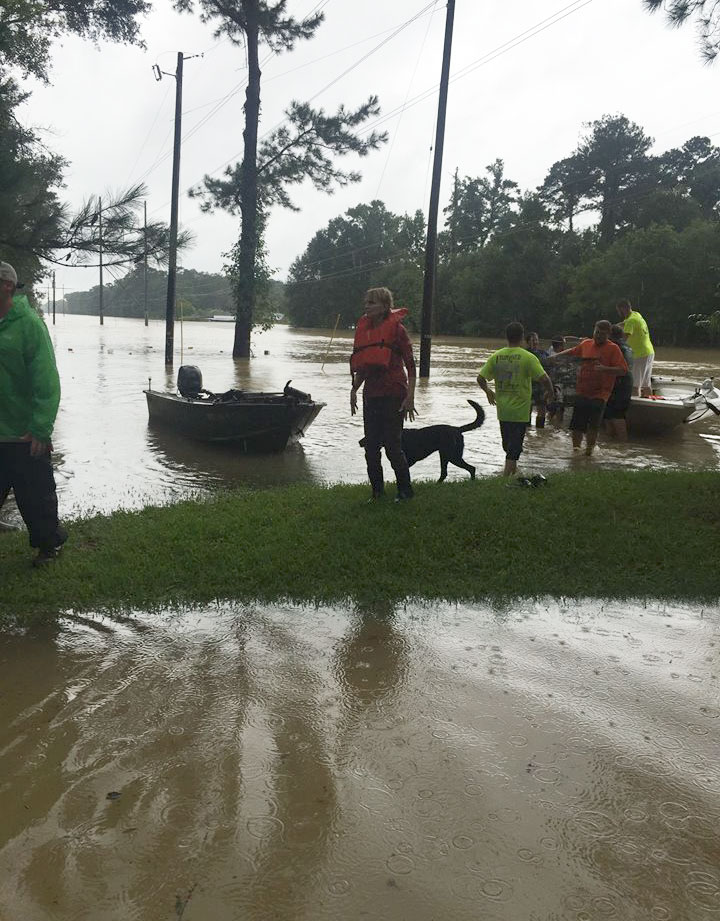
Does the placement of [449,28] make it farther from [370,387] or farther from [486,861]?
[486,861]

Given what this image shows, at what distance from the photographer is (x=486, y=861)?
2.66m

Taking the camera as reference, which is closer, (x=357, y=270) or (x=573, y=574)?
(x=573, y=574)

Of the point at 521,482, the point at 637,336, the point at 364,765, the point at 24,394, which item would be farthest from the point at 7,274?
the point at 637,336

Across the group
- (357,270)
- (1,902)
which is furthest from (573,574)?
(357,270)

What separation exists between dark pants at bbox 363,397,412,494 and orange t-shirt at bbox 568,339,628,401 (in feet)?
14.8

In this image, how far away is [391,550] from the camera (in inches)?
247

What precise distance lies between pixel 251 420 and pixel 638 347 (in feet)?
25.8

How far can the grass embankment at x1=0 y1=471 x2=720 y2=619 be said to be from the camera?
5.55 meters

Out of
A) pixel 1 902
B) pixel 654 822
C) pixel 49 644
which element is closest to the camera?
pixel 1 902

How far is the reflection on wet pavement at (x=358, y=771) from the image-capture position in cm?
254

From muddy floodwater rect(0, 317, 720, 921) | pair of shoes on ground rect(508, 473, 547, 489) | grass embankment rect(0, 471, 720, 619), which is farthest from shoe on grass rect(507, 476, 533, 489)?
muddy floodwater rect(0, 317, 720, 921)

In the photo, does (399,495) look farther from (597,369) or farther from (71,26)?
(71,26)

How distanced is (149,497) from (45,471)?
3576 mm

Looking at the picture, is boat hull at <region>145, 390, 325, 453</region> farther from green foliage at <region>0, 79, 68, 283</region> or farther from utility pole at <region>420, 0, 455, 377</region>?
utility pole at <region>420, 0, 455, 377</region>
